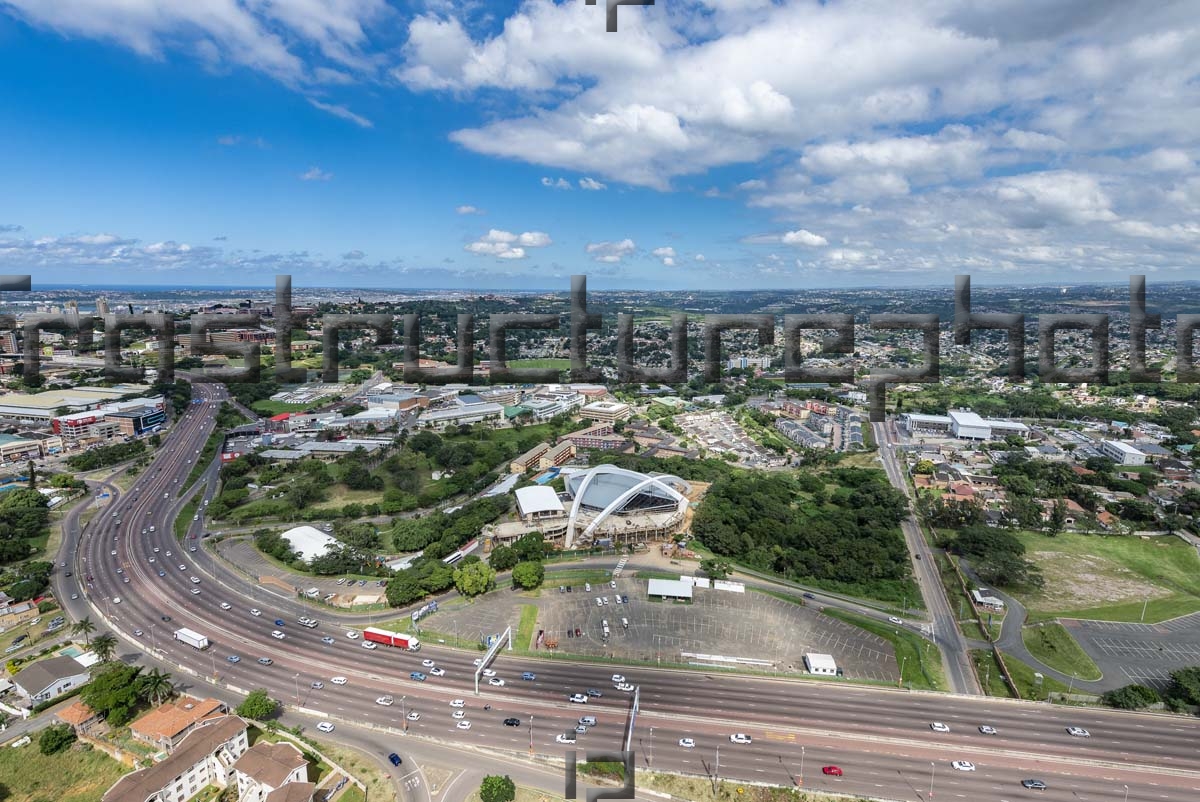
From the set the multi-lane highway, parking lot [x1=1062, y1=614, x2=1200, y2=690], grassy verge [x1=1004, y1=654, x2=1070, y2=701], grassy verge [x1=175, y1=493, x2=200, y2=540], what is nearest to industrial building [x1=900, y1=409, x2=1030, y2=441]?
parking lot [x1=1062, y1=614, x2=1200, y2=690]

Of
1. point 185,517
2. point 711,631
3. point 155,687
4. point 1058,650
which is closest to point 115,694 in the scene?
point 155,687

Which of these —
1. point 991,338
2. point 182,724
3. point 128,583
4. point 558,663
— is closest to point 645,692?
point 558,663

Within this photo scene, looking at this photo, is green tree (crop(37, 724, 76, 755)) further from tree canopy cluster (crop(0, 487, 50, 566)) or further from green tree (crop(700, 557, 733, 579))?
green tree (crop(700, 557, 733, 579))

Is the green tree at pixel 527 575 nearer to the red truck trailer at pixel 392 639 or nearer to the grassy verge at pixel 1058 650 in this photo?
the red truck trailer at pixel 392 639

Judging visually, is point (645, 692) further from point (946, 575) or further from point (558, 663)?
point (946, 575)

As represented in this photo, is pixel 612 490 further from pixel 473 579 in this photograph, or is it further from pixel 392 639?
pixel 392 639

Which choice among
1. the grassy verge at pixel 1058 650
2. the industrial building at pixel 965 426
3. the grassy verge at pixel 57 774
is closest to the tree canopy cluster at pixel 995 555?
the grassy verge at pixel 1058 650

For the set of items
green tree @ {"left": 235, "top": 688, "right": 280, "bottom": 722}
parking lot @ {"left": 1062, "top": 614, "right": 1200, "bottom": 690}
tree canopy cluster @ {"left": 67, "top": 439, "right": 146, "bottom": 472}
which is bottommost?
parking lot @ {"left": 1062, "top": 614, "right": 1200, "bottom": 690}
